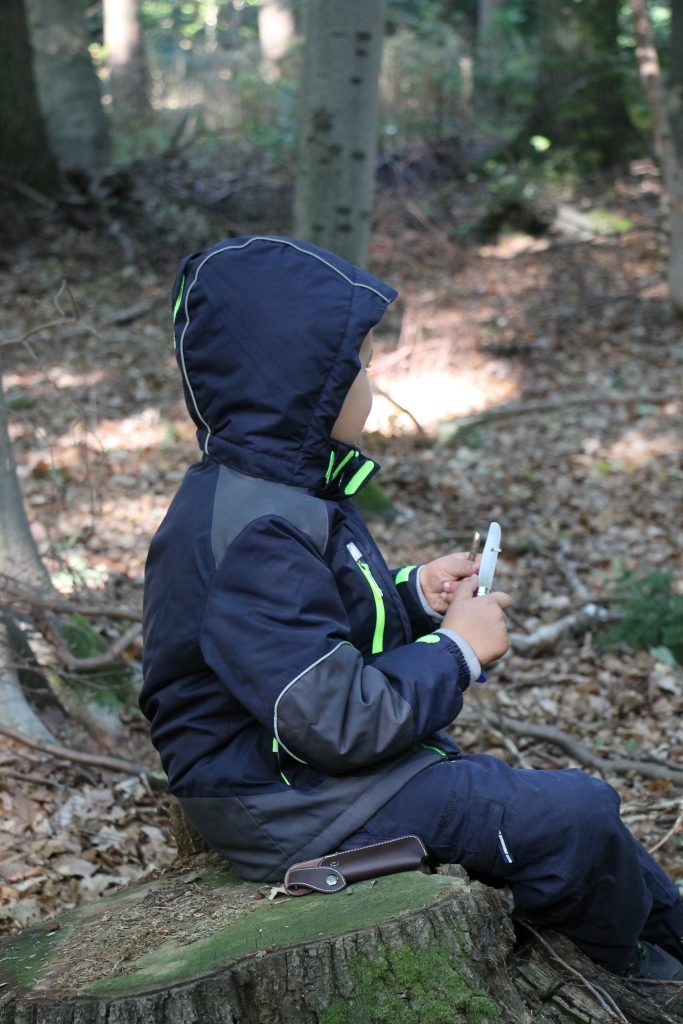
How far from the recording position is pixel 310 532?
2.23 meters

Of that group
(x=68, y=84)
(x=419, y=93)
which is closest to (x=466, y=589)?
(x=68, y=84)

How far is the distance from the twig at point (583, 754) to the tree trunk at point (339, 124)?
133 inches

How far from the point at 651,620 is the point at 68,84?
10588mm

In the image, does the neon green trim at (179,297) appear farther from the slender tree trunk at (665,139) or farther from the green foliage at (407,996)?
the slender tree trunk at (665,139)

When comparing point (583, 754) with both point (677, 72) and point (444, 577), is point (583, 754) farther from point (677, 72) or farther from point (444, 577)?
point (677, 72)

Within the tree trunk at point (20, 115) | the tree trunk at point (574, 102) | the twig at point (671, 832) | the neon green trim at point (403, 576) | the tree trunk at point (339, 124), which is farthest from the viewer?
the tree trunk at point (574, 102)

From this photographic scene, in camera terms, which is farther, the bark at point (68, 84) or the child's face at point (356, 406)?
the bark at point (68, 84)

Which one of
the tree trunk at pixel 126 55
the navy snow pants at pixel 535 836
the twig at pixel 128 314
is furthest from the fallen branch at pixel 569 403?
the tree trunk at pixel 126 55

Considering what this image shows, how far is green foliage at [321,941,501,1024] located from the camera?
180 centimetres

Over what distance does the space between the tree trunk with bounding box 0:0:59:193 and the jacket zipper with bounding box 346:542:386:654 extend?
401 inches

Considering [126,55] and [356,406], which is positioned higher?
[126,55]

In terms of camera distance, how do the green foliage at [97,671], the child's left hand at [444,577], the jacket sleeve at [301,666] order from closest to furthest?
the jacket sleeve at [301,666]
the child's left hand at [444,577]
the green foliage at [97,671]

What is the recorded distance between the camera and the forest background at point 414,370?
12.0 feet

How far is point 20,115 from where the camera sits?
10.8 metres
